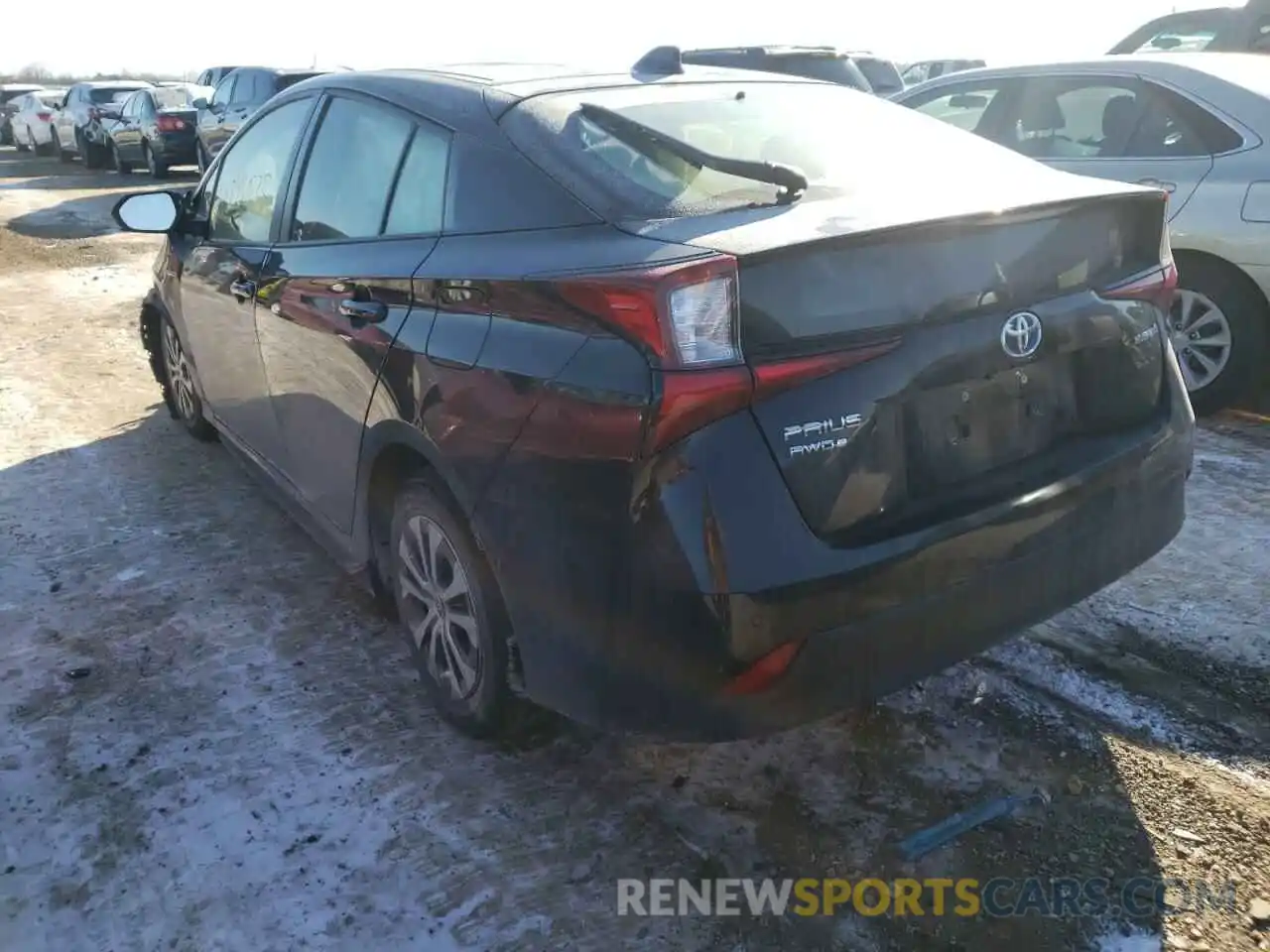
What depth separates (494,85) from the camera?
2971mm

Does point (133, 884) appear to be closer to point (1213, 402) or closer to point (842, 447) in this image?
point (842, 447)

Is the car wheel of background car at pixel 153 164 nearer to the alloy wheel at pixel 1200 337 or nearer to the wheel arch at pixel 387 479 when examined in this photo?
the alloy wheel at pixel 1200 337

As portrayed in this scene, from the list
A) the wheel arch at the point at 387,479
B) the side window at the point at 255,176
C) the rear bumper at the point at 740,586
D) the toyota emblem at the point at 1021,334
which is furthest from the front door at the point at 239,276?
the toyota emblem at the point at 1021,334

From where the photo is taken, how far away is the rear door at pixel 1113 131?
518 cm

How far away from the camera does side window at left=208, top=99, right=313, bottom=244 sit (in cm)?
382

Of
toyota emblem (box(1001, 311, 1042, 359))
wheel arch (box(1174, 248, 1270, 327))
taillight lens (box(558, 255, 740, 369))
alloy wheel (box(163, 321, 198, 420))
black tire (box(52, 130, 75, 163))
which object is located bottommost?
black tire (box(52, 130, 75, 163))

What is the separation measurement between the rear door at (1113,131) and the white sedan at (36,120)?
23.3 meters

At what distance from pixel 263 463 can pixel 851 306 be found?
2693 mm

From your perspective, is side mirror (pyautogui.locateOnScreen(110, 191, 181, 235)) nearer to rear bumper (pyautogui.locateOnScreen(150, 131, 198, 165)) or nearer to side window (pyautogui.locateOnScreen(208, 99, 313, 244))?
side window (pyautogui.locateOnScreen(208, 99, 313, 244))

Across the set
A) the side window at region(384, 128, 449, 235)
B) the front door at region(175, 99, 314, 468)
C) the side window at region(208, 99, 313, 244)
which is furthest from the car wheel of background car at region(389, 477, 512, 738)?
the side window at region(208, 99, 313, 244)

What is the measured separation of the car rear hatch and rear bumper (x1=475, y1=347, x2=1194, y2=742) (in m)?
0.07

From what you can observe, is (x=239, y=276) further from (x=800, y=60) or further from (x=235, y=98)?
(x=235, y=98)

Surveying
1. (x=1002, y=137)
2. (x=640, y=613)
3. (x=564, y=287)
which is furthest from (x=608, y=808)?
(x=1002, y=137)

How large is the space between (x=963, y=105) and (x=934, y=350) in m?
4.90
